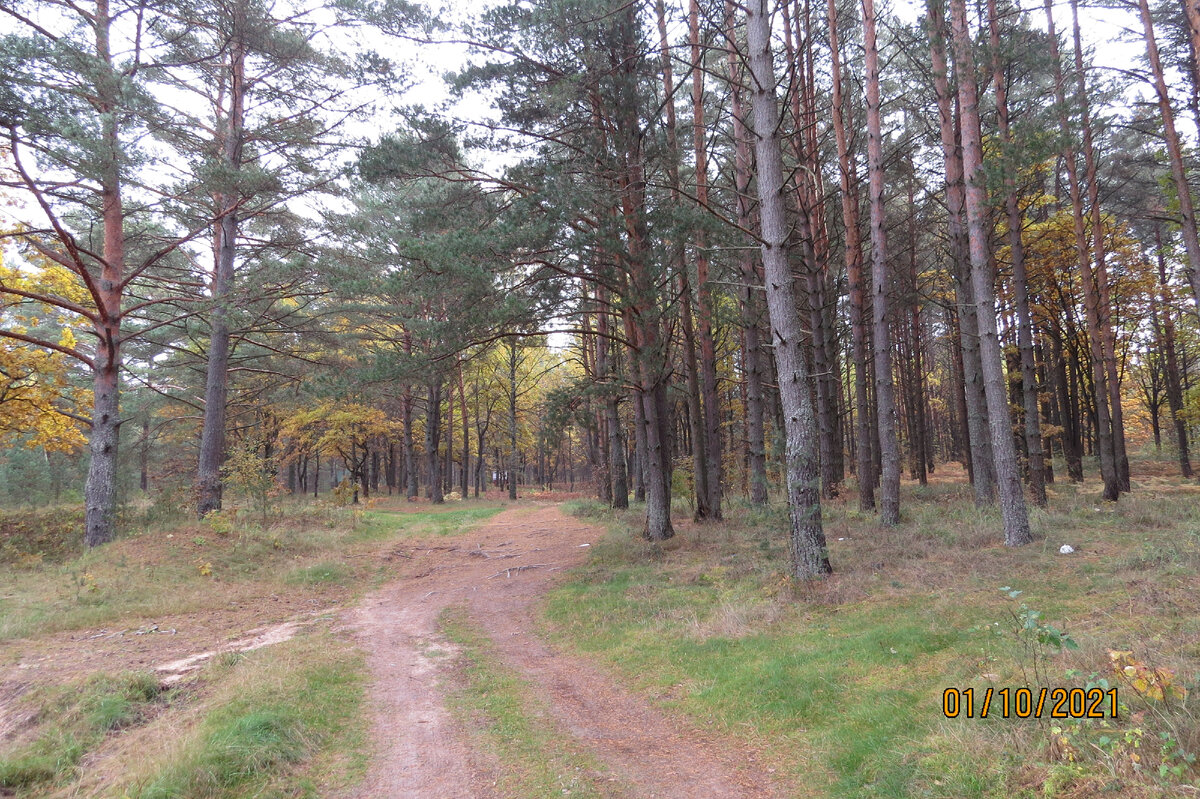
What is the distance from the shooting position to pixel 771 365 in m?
22.9

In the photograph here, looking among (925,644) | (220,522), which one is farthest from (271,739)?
(220,522)

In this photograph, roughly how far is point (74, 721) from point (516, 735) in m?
3.90

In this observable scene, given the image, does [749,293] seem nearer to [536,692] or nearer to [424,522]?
[536,692]

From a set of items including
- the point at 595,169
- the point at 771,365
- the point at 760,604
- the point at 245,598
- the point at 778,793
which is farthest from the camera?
the point at 771,365

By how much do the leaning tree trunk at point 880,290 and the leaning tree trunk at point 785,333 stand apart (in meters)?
4.52

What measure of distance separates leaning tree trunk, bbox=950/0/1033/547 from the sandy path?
731 cm

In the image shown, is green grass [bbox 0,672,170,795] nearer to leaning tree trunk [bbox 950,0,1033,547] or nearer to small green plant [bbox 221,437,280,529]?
small green plant [bbox 221,437,280,529]

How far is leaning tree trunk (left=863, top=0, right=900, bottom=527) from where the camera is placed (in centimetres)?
1202

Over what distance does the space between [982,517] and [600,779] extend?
34.8 ft

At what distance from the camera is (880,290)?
12.4 m

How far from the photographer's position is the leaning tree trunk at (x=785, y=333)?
8.09 m

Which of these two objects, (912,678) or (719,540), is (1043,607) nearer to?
(912,678)

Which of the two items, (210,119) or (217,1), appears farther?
(210,119)

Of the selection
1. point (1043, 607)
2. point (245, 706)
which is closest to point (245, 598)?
point (245, 706)
